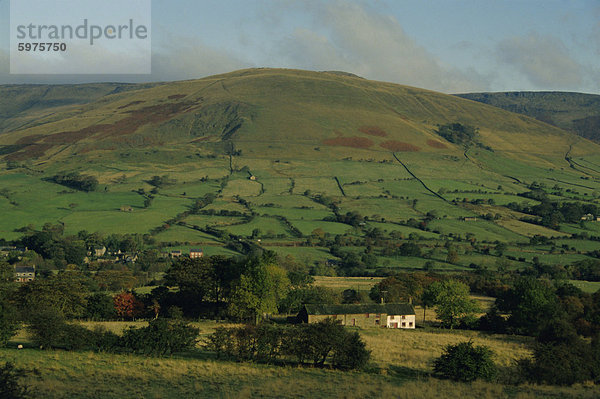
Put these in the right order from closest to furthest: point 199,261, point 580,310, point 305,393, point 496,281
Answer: point 305,393
point 580,310
point 199,261
point 496,281

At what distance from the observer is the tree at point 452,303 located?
65438 millimetres

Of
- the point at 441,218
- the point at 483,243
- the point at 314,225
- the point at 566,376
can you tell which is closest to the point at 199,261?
the point at 566,376

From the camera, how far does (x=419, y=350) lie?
49.8 meters

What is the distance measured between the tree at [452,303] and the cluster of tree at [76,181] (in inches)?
4657

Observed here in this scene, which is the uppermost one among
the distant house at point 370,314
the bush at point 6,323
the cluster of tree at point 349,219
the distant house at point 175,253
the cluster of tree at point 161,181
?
the cluster of tree at point 161,181

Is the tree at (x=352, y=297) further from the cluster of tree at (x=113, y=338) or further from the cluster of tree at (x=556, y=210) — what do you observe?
the cluster of tree at (x=556, y=210)

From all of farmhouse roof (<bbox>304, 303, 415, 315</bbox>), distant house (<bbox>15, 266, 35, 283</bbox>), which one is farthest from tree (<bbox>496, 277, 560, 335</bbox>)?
distant house (<bbox>15, 266, 35, 283</bbox>)

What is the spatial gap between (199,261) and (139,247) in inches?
2056

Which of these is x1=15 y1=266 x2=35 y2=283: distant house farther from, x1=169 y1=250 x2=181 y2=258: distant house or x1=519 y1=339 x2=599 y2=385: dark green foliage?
x1=519 y1=339 x2=599 y2=385: dark green foliage

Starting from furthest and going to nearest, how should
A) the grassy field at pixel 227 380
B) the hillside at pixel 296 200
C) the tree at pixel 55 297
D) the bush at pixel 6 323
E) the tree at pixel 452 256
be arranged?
1. the hillside at pixel 296 200
2. the tree at pixel 452 256
3. the tree at pixel 55 297
4. the bush at pixel 6 323
5. the grassy field at pixel 227 380

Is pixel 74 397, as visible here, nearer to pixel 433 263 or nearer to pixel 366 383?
pixel 366 383

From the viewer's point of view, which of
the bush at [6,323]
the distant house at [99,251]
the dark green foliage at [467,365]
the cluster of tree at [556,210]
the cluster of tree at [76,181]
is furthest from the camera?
the cluster of tree at [76,181]

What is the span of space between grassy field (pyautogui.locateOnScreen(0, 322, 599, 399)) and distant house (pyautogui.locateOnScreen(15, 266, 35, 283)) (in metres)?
51.5

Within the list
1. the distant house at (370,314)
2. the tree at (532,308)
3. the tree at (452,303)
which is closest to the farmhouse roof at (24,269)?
the distant house at (370,314)
